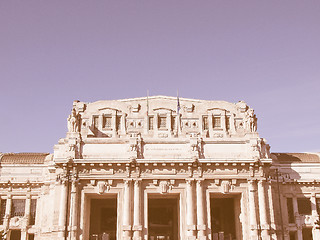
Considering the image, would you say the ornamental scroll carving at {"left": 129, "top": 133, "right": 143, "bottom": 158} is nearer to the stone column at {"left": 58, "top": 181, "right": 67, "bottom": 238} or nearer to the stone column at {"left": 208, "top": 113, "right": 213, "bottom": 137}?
the stone column at {"left": 58, "top": 181, "right": 67, "bottom": 238}

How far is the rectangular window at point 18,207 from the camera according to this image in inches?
1858

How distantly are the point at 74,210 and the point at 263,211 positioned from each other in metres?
19.2

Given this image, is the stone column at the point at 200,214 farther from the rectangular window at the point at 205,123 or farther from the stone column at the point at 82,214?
the rectangular window at the point at 205,123

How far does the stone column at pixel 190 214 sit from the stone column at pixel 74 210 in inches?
444

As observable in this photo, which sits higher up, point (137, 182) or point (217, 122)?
point (217, 122)

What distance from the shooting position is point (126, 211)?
3884cm

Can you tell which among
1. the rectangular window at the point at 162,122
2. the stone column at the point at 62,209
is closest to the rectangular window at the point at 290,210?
the rectangular window at the point at 162,122

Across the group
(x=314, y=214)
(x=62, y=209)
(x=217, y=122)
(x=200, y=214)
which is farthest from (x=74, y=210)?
(x=314, y=214)

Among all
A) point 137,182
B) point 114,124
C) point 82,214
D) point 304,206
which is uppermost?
point 114,124

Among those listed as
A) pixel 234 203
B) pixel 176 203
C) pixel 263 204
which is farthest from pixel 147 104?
pixel 263 204

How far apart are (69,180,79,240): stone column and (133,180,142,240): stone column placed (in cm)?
592

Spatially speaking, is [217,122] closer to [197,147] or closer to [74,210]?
[197,147]

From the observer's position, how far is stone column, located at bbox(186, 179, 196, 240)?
3831 centimetres

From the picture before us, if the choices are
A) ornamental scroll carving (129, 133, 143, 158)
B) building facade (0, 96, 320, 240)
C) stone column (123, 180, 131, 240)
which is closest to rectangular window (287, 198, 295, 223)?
building facade (0, 96, 320, 240)
